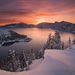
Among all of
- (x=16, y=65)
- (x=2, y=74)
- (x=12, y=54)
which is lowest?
(x=16, y=65)

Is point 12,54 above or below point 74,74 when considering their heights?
below

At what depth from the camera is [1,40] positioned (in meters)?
150

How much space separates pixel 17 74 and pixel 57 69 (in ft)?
20.4

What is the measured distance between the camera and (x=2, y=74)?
1188 cm

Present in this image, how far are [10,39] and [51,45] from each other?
138m

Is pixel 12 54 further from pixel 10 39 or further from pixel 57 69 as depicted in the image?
pixel 10 39

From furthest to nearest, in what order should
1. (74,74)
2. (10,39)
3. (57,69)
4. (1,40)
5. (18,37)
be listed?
(18,37), (10,39), (1,40), (57,69), (74,74)

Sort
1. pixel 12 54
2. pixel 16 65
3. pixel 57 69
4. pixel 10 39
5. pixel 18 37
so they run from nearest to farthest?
pixel 57 69
pixel 12 54
pixel 16 65
pixel 10 39
pixel 18 37

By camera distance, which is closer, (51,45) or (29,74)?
(29,74)

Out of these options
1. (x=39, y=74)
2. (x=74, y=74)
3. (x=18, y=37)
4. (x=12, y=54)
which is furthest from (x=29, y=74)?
(x=18, y=37)

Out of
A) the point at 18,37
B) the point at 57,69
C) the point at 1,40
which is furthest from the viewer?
the point at 18,37

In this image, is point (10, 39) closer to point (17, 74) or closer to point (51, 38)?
point (51, 38)

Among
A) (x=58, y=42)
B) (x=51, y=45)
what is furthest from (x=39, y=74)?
(x=58, y=42)

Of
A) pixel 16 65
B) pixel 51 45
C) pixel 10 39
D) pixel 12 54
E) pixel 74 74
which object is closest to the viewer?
pixel 74 74
